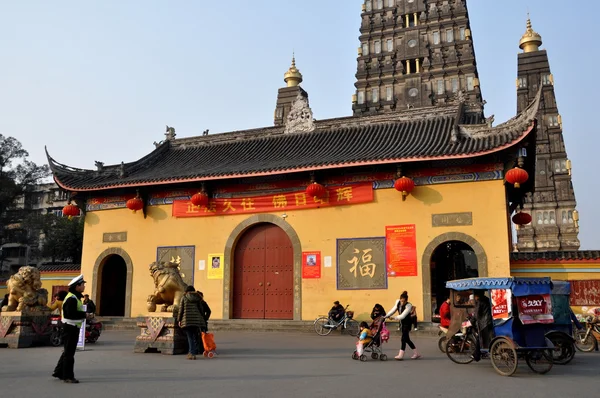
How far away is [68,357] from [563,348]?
285 inches

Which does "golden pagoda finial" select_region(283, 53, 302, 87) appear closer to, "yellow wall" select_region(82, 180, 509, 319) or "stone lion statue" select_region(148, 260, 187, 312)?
"yellow wall" select_region(82, 180, 509, 319)

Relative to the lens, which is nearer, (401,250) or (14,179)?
(401,250)

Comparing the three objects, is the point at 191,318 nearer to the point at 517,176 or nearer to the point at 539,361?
the point at 539,361

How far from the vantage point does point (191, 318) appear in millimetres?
8789

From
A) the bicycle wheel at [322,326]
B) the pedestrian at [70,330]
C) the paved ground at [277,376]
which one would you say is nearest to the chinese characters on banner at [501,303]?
the paved ground at [277,376]

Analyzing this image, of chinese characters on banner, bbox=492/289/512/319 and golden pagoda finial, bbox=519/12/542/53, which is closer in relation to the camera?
chinese characters on banner, bbox=492/289/512/319

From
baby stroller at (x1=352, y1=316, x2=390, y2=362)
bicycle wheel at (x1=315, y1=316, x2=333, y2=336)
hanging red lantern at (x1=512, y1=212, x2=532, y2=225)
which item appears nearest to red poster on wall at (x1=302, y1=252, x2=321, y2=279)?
bicycle wheel at (x1=315, y1=316, x2=333, y2=336)

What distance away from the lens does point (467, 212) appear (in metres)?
14.1

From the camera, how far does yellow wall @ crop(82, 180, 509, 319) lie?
13.9 metres

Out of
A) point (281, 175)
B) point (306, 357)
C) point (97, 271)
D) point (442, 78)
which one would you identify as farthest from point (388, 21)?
point (306, 357)

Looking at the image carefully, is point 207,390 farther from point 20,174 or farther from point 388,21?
point 388,21

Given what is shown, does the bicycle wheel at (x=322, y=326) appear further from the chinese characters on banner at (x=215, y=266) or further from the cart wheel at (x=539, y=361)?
the cart wheel at (x=539, y=361)

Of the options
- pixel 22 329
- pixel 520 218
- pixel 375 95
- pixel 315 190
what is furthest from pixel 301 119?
pixel 375 95

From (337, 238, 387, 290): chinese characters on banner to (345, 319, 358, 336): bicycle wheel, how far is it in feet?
3.92
